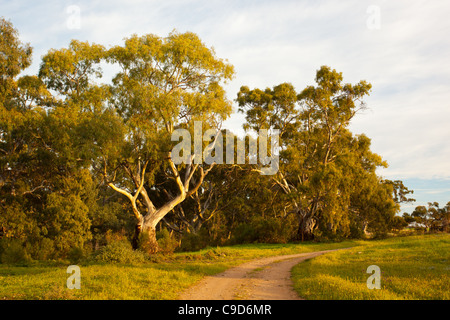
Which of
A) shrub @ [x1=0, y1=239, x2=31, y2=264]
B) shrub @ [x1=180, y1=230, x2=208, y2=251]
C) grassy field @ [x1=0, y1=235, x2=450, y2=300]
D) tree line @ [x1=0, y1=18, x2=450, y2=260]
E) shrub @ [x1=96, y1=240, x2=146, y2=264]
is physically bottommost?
shrub @ [x1=180, y1=230, x2=208, y2=251]

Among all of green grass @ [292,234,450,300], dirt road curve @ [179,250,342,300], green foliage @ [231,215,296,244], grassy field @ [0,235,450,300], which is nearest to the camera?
green grass @ [292,234,450,300]

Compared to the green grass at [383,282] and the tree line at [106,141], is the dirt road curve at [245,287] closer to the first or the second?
the green grass at [383,282]

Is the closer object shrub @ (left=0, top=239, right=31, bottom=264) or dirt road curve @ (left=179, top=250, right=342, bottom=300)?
dirt road curve @ (left=179, top=250, right=342, bottom=300)

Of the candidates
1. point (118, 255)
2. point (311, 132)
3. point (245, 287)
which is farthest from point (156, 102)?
point (311, 132)

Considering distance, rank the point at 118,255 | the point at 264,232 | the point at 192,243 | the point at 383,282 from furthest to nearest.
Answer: the point at 264,232
the point at 192,243
the point at 118,255
the point at 383,282

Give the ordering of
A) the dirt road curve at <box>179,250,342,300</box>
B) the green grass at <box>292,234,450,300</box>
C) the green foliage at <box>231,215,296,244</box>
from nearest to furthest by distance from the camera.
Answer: the green grass at <box>292,234,450,300</box> < the dirt road curve at <box>179,250,342,300</box> < the green foliage at <box>231,215,296,244</box>

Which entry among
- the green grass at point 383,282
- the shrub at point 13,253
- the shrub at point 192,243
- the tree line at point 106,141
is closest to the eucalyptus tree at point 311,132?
the tree line at point 106,141

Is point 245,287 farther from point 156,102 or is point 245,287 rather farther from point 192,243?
point 192,243

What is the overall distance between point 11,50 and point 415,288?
2993cm

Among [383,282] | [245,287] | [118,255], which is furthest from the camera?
[118,255]

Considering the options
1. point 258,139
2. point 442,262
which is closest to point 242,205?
Answer: point 258,139

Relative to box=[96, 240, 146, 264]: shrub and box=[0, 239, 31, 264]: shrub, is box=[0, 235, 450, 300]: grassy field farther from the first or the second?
box=[0, 239, 31, 264]: shrub

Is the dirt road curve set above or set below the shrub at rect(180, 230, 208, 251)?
above

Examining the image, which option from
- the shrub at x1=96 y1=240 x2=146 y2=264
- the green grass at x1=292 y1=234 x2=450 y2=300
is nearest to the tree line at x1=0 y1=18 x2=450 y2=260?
the shrub at x1=96 y1=240 x2=146 y2=264
